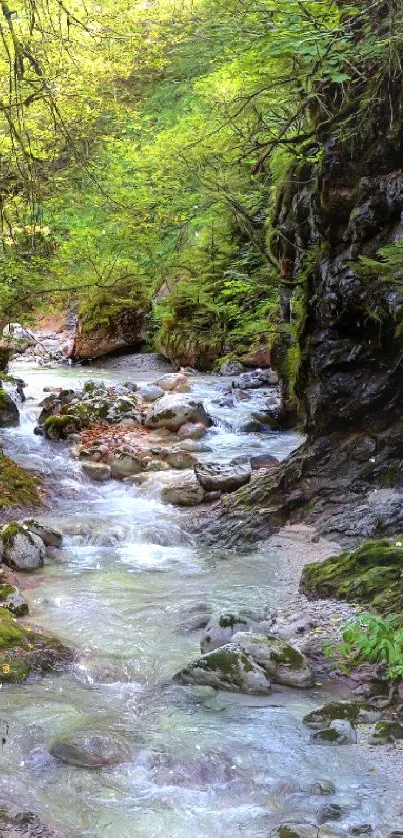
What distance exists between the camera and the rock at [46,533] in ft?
25.4

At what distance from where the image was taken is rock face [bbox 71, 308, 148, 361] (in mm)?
20438

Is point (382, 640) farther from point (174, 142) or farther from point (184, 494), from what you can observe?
point (174, 142)

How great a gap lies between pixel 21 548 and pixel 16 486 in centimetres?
231

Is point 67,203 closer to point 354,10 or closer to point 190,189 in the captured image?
point 190,189

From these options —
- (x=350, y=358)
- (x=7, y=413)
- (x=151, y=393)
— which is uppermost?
(x=350, y=358)

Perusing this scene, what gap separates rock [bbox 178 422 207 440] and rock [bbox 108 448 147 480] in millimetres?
1450

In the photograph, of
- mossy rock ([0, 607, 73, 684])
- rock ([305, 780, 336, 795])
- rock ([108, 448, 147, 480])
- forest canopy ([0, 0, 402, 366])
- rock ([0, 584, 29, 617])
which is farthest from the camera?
rock ([108, 448, 147, 480])

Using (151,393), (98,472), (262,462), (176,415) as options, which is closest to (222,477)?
(262,462)

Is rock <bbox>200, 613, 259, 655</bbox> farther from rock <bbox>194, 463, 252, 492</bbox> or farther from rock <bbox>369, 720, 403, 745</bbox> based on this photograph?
rock <bbox>194, 463, 252, 492</bbox>

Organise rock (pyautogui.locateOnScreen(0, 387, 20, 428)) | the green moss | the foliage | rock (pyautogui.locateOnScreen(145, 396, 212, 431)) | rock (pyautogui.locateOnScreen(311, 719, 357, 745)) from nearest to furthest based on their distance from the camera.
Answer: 1. the foliage
2. rock (pyautogui.locateOnScreen(311, 719, 357, 745))
3. the green moss
4. rock (pyautogui.locateOnScreen(0, 387, 20, 428))
5. rock (pyautogui.locateOnScreen(145, 396, 212, 431))

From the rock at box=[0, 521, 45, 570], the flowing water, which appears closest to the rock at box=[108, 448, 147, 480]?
the flowing water

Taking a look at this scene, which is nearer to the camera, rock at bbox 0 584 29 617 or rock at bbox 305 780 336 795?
rock at bbox 305 780 336 795

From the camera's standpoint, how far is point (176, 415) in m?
12.8

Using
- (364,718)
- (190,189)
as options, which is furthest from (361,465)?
(190,189)
